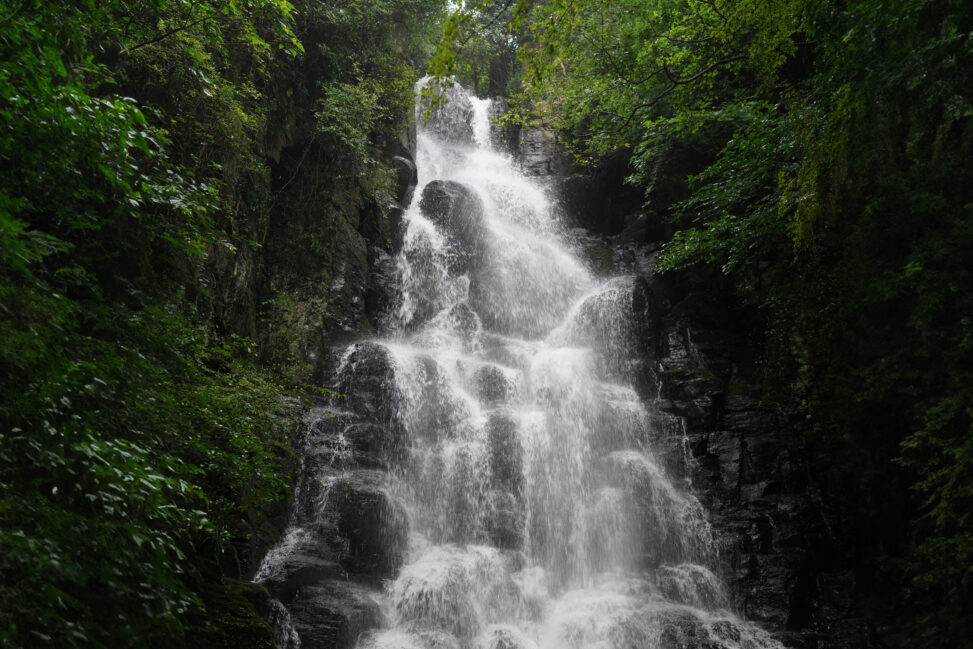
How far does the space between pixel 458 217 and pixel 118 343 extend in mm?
13962

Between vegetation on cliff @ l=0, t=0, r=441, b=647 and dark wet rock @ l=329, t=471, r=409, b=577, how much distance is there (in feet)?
5.02

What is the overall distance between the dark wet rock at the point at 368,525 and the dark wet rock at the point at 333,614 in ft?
1.94

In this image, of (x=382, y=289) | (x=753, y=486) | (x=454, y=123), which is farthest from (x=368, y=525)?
(x=454, y=123)

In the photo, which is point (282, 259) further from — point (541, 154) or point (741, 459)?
point (541, 154)

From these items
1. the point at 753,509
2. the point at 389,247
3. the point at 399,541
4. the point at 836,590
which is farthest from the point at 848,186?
the point at 389,247

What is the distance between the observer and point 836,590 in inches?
347

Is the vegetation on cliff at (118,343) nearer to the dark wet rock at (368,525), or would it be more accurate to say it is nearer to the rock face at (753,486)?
the dark wet rock at (368,525)

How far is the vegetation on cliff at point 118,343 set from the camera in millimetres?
2705

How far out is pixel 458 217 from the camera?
1777 cm

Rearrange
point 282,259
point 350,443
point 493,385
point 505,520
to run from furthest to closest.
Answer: point 282,259, point 493,385, point 350,443, point 505,520

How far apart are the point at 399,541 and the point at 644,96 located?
1080cm

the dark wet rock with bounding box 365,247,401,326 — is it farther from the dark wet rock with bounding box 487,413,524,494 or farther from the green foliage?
the green foliage

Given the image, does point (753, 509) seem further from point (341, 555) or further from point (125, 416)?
point (125, 416)

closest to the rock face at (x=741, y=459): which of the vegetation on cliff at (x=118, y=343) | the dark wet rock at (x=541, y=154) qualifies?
the dark wet rock at (x=541, y=154)
